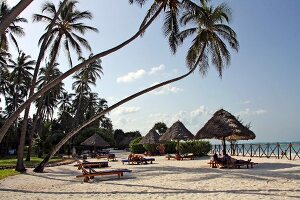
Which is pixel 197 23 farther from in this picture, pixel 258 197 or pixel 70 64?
pixel 258 197

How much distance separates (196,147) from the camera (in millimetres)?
29078

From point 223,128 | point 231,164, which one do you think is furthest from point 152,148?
point 231,164

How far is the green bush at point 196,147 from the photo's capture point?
95.5 ft

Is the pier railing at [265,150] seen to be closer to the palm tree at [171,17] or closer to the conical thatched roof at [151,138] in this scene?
the conical thatched roof at [151,138]

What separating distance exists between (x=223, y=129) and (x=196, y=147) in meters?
9.61

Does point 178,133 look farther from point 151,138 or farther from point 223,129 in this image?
point 223,129

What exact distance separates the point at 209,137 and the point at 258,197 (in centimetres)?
1110

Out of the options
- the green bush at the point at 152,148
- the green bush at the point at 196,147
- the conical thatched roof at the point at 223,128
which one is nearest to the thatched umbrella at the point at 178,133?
the green bush at the point at 196,147

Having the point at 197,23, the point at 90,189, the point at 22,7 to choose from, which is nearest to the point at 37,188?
the point at 90,189

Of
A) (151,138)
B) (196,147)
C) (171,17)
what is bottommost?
(196,147)

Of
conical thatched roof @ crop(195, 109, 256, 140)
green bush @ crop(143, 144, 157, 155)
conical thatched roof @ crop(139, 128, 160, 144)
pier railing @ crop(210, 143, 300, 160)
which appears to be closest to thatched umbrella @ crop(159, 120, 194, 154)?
conical thatched roof @ crop(139, 128, 160, 144)

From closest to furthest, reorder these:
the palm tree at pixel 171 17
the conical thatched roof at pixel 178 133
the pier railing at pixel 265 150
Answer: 1. the palm tree at pixel 171 17
2. the pier railing at pixel 265 150
3. the conical thatched roof at pixel 178 133

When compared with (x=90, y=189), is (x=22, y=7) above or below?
above

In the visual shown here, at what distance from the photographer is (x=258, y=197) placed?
9.05m
